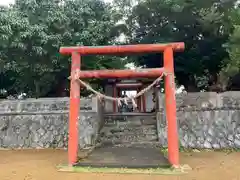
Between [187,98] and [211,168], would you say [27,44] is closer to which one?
[187,98]

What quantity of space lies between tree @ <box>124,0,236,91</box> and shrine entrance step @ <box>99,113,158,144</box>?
512 cm

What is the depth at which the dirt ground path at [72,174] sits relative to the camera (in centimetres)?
682

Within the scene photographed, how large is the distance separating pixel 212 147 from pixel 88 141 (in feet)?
15.8

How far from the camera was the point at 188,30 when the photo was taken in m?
17.0

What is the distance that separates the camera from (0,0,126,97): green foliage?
1303 centimetres

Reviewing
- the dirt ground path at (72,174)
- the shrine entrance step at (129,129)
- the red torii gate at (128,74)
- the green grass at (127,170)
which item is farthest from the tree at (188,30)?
the green grass at (127,170)

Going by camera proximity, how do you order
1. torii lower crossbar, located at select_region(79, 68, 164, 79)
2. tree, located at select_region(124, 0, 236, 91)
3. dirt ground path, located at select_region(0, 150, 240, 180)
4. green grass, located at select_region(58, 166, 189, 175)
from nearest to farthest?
dirt ground path, located at select_region(0, 150, 240, 180), green grass, located at select_region(58, 166, 189, 175), torii lower crossbar, located at select_region(79, 68, 164, 79), tree, located at select_region(124, 0, 236, 91)

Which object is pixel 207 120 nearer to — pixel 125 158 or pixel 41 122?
pixel 125 158

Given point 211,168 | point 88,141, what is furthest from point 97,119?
point 211,168

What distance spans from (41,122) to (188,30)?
979 cm

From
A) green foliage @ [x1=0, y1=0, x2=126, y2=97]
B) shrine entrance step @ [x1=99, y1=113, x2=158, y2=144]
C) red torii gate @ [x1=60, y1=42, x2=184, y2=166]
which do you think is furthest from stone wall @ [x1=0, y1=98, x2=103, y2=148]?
red torii gate @ [x1=60, y1=42, x2=184, y2=166]

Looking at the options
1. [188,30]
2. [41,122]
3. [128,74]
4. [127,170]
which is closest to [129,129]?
[41,122]

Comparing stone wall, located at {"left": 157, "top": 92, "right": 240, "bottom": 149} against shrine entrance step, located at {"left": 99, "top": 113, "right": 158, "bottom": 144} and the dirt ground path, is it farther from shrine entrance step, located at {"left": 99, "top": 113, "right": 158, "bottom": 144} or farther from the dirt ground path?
the dirt ground path

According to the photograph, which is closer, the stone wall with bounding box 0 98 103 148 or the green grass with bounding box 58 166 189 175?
the green grass with bounding box 58 166 189 175
